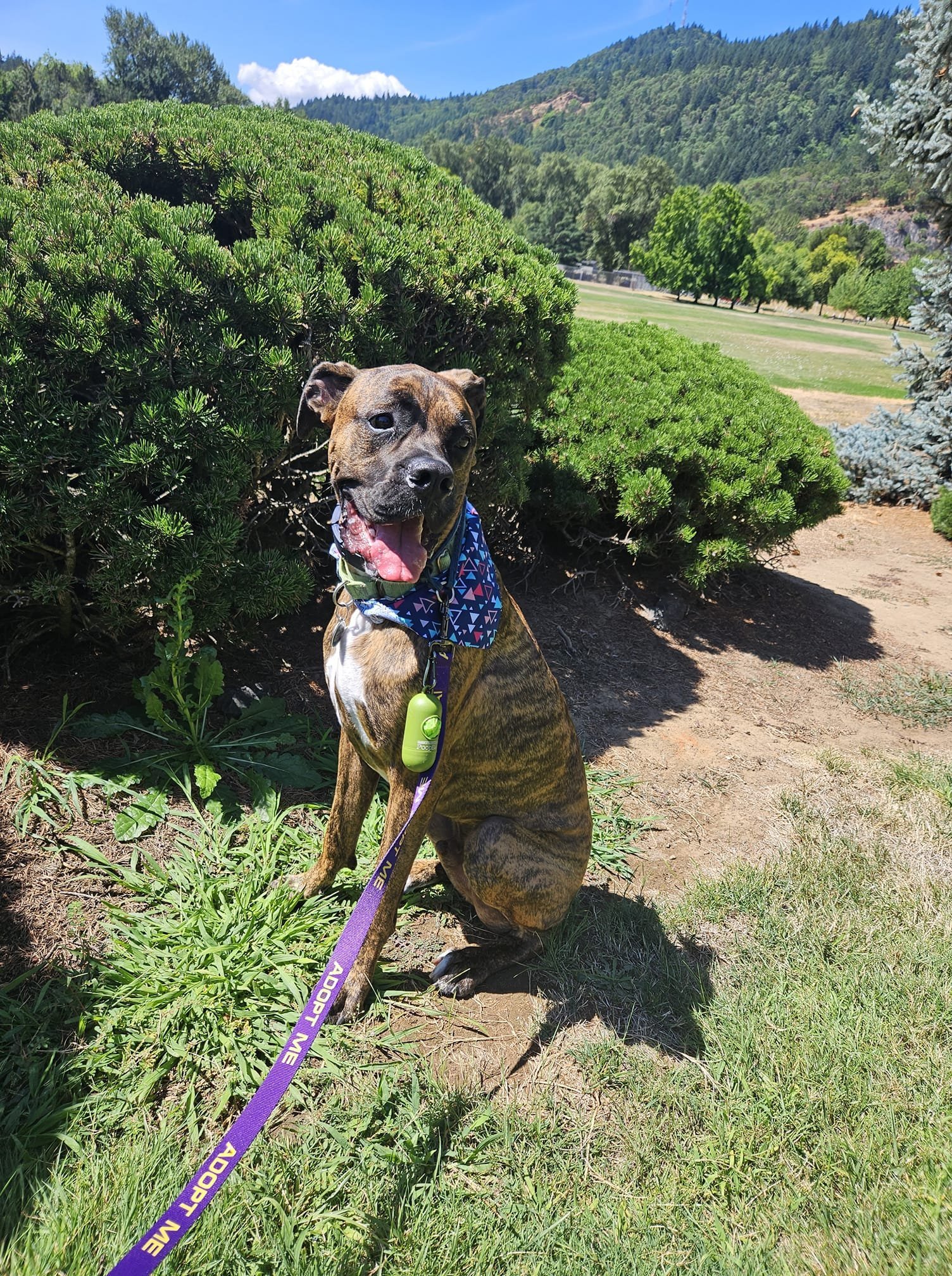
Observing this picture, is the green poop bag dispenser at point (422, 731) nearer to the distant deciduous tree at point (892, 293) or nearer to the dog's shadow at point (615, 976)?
the dog's shadow at point (615, 976)

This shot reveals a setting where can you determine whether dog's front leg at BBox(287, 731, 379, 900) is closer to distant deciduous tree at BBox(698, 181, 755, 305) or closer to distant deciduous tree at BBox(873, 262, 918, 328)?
distant deciduous tree at BBox(873, 262, 918, 328)

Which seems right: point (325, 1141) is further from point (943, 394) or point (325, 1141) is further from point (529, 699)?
point (943, 394)

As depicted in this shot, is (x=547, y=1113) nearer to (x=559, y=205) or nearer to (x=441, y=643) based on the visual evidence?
(x=441, y=643)

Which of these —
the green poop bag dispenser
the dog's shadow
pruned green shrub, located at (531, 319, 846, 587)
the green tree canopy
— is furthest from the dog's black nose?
the green tree canopy

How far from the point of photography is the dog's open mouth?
86.0 inches

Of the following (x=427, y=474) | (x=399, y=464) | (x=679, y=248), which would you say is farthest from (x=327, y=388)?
(x=679, y=248)

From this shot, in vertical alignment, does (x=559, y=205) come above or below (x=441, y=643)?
above

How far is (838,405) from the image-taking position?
16875mm

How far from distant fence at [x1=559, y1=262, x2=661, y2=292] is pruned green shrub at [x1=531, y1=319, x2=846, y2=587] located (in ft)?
284

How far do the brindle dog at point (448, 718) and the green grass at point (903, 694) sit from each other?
3795mm

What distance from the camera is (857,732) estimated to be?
17.3ft

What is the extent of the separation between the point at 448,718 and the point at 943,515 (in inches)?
396

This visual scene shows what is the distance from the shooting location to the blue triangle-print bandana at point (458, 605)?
2.32m

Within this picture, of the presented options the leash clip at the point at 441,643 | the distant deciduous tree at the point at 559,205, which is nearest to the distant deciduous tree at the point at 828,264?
the distant deciduous tree at the point at 559,205
